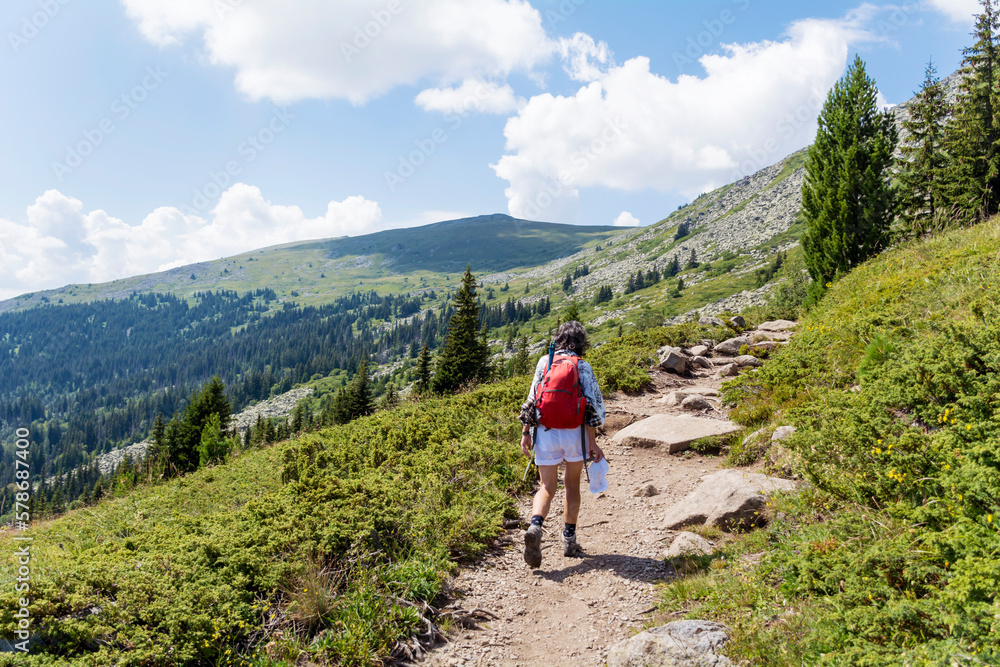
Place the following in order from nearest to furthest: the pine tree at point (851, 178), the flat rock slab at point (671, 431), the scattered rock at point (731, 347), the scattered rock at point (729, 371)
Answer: the flat rock slab at point (671, 431), the scattered rock at point (729, 371), the scattered rock at point (731, 347), the pine tree at point (851, 178)

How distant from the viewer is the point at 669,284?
555 ft

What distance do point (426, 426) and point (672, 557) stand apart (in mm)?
7604

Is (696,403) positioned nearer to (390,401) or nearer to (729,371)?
(729,371)

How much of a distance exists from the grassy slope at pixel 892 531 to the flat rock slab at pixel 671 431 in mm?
3270

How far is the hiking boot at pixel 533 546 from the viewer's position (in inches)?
256

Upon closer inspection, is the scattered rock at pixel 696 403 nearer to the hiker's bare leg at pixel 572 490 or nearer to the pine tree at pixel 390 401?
the hiker's bare leg at pixel 572 490

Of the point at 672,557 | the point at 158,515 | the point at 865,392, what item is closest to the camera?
the point at 672,557

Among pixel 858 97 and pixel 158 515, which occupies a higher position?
pixel 858 97

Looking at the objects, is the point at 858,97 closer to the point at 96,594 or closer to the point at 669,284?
the point at 96,594

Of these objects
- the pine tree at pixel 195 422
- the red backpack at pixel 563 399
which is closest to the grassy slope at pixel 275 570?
the red backpack at pixel 563 399

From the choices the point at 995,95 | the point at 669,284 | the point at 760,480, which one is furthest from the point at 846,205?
the point at 669,284

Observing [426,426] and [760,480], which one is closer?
[760,480]

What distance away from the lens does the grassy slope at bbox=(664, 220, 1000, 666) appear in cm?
335

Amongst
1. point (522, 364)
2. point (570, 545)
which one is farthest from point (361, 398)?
point (570, 545)
